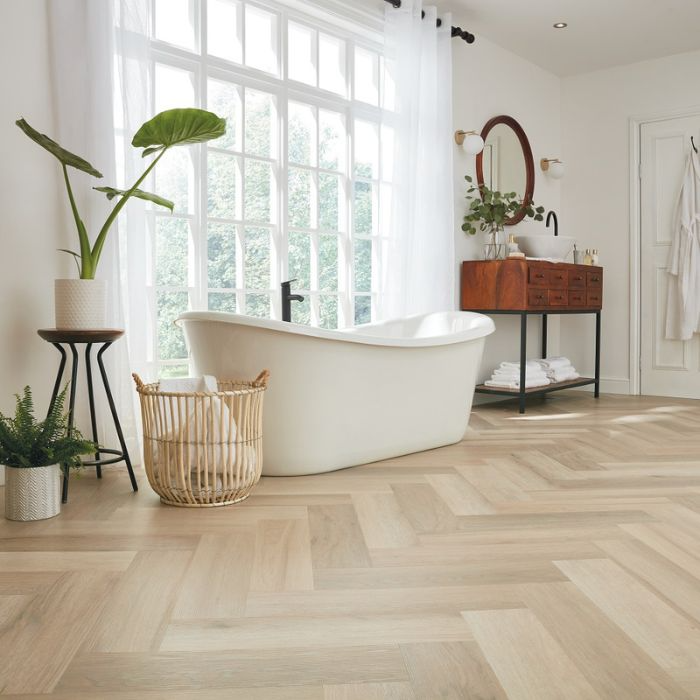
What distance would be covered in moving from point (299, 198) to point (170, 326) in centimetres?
106

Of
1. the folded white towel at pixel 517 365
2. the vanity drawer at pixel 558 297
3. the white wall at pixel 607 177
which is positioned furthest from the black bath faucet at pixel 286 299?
the white wall at pixel 607 177

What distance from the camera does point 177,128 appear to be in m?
2.65

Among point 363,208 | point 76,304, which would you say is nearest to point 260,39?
point 363,208

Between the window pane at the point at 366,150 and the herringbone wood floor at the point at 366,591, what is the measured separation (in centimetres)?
209

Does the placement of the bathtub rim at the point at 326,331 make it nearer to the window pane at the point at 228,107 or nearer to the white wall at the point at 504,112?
the window pane at the point at 228,107

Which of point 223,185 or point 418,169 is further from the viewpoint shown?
point 418,169

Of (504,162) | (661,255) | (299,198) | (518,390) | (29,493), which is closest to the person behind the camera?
(29,493)

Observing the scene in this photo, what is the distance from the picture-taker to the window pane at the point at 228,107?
363 centimetres

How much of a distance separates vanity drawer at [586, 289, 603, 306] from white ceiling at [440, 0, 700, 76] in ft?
5.44

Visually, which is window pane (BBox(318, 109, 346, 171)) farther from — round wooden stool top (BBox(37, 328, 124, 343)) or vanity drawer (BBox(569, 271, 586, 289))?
round wooden stool top (BBox(37, 328, 124, 343))

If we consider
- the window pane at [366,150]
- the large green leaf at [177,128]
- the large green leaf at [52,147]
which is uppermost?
the window pane at [366,150]

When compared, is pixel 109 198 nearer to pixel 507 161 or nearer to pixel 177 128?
pixel 177 128

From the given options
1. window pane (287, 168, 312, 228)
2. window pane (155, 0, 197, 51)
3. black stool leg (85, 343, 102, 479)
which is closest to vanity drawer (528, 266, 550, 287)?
window pane (287, 168, 312, 228)

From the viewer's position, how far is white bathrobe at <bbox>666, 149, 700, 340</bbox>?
17.7 feet
